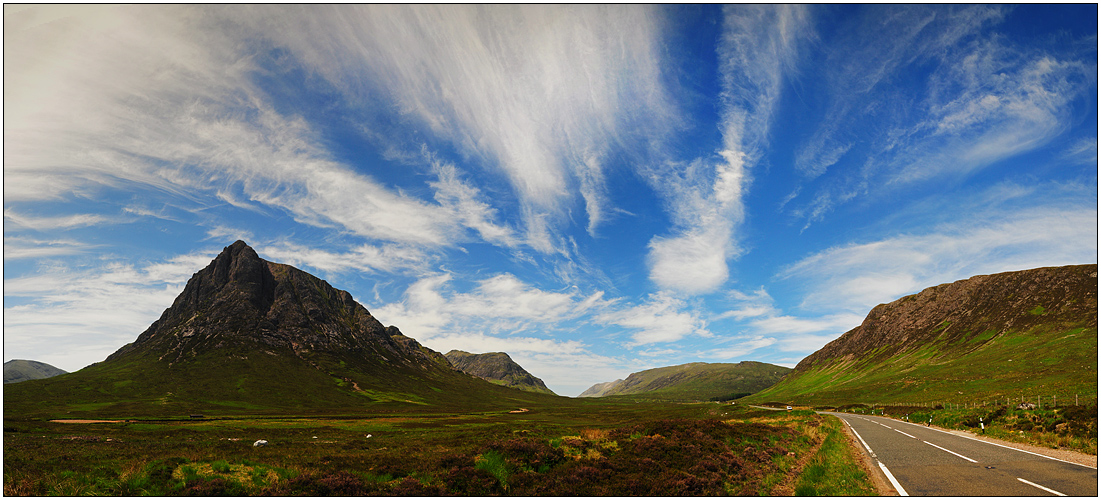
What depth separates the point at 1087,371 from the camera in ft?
336

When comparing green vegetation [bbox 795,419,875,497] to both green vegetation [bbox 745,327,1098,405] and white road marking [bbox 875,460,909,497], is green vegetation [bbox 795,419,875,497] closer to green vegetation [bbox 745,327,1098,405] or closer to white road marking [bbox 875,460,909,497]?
white road marking [bbox 875,460,909,497]

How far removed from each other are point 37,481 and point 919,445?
Result: 50.2 m

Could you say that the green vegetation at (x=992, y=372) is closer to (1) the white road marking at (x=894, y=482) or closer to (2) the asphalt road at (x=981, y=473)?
(2) the asphalt road at (x=981, y=473)

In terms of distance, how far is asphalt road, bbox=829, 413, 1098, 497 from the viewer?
52.4 feet

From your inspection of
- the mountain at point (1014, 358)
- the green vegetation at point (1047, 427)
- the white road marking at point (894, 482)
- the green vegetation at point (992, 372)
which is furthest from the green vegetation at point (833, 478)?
the mountain at point (1014, 358)

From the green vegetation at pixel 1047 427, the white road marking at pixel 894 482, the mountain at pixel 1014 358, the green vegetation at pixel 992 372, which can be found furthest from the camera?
the mountain at pixel 1014 358

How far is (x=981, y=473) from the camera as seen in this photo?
1873 centimetres

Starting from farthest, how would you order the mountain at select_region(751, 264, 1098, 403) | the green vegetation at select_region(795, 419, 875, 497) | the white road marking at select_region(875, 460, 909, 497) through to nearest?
1. the mountain at select_region(751, 264, 1098, 403)
2. the green vegetation at select_region(795, 419, 875, 497)
3. the white road marking at select_region(875, 460, 909, 497)

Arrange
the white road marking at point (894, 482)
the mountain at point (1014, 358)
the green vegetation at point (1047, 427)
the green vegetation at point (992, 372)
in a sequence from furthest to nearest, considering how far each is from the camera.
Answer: the mountain at point (1014, 358)
the green vegetation at point (992, 372)
the green vegetation at point (1047, 427)
the white road marking at point (894, 482)

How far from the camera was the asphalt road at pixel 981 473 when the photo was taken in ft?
52.4

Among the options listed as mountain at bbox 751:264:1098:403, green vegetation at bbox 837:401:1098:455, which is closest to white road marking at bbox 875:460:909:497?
green vegetation at bbox 837:401:1098:455

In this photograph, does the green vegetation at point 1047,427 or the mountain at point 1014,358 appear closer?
the green vegetation at point 1047,427

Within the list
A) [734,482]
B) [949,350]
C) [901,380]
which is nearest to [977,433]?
[734,482]

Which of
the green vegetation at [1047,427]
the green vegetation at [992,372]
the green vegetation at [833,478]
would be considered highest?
the green vegetation at [833,478]
